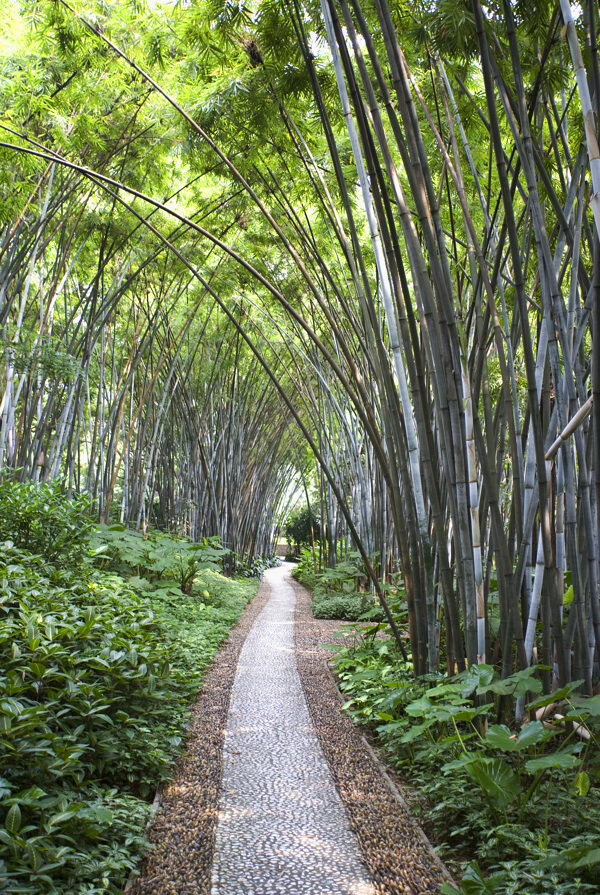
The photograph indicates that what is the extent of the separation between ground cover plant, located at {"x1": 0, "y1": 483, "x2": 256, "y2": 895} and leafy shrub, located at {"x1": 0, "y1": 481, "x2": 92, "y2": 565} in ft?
0.72

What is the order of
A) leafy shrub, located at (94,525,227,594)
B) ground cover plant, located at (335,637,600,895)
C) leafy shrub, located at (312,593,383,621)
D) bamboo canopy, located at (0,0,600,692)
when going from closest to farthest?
ground cover plant, located at (335,637,600,895) → bamboo canopy, located at (0,0,600,692) → leafy shrub, located at (94,525,227,594) → leafy shrub, located at (312,593,383,621)

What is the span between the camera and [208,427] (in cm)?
745

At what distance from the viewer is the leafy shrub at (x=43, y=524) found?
299 centimetres

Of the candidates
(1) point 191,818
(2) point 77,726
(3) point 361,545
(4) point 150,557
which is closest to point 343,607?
(4) point 150,557

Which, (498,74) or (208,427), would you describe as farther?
(208,427)

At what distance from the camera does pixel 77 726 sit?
1.52 m

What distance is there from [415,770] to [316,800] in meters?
0.32

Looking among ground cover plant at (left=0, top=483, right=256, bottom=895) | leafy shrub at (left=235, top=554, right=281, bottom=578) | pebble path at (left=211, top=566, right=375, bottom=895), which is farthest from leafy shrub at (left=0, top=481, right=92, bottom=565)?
leafy shrub at (left=235, top=554, right=281, bottom=578)

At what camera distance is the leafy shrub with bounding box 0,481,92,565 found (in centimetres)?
299

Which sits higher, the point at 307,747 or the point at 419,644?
the point at 419,644

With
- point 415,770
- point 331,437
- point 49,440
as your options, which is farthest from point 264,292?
point 415,770

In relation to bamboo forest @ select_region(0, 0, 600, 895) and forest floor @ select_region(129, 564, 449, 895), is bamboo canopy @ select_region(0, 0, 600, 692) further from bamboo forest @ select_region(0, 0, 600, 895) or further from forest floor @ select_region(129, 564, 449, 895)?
forest floor @ select_region(129, 564, 449, 895)

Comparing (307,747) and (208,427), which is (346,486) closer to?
(208,427)

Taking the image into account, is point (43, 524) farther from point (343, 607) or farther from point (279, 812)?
point (343, 607)
